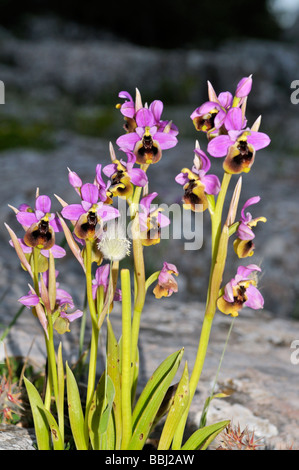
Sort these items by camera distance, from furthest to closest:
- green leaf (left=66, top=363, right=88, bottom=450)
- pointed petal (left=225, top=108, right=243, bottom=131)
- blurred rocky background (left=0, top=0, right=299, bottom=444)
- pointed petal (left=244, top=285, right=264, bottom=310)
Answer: blurred rocky background (left=0, top=0, right=299, bottom=444) < green leaf (left=66, top=363, right=88, bottom=450) < pointed petal (left=244, top=285, right=264, bottom=310) < pointed petal (left=225, top=108, right=243, bottom=131)

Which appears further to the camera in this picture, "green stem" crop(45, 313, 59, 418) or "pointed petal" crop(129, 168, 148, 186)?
"green stem" crop(45, 313, 59, 418)

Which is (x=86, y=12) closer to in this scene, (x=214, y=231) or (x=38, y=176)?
(x=38, y=176)

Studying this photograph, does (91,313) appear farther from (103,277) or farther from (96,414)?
(96,414)

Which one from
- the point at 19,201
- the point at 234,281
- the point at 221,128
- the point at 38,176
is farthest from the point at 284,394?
the point at 38,176

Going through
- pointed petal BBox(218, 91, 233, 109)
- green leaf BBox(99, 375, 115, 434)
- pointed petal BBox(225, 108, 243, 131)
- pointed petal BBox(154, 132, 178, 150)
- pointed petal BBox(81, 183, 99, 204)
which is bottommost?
green leaf BBox(99, 375, 115, 434)

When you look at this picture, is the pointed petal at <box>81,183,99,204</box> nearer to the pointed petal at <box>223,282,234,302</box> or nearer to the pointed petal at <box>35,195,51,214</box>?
the pointed petal at <box>35,195,51,214</box>

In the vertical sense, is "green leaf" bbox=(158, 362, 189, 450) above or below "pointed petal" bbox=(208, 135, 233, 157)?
below

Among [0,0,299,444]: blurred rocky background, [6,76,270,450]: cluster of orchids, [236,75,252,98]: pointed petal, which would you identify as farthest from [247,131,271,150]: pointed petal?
[0,0,299,444]: blurred rocky background

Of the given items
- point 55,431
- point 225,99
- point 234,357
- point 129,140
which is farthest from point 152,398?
point 234,357

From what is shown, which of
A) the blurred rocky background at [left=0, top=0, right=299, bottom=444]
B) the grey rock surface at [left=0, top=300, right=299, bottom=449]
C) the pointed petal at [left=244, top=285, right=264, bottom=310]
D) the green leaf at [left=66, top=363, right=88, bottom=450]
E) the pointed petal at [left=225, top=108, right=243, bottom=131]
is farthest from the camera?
the blurred rocky background at [left=0, top=0, right=299, bottom=444]
